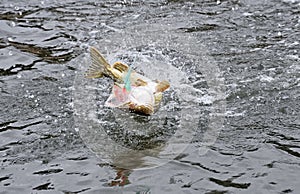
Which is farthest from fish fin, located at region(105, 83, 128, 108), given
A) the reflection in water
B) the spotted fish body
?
the reflection in water

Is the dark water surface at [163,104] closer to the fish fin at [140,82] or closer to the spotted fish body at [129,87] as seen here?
the spotted fish body at [129,87]

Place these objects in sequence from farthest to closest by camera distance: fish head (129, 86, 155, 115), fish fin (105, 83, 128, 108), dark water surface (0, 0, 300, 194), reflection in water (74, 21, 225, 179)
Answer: reflection in water (74, 21, 225, 179) → fish fin (105, 83, 128, 108) → fish head (129, 86, 155, 115) → dark water surface (0, 0, 300, 194)

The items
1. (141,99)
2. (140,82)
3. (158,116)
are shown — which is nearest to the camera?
(141,99)

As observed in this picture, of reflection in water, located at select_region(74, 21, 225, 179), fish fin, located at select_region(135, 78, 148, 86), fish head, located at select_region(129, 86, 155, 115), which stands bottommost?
reflection in water, located at select_region(74, 21, 225, 179)

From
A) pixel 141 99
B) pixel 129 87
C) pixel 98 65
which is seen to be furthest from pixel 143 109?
pixel 98 65

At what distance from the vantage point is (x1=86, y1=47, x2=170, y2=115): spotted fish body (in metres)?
4.54

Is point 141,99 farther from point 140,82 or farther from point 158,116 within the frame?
point 158,116

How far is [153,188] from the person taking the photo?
420 centimetres

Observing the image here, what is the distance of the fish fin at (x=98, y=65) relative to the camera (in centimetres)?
471

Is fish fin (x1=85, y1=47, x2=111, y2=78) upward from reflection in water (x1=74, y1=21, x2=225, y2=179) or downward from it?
upward

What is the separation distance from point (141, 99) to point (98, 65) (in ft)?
1.74

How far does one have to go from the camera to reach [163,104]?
556cm

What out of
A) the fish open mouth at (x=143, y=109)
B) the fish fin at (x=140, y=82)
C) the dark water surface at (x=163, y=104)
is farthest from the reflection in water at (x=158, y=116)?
the fish fin at (x=140, y=82)

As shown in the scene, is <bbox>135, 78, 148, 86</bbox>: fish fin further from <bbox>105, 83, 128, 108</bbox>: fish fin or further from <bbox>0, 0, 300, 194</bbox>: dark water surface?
<bbox>0, 0, 300, 194</bbox>: dark water surface
